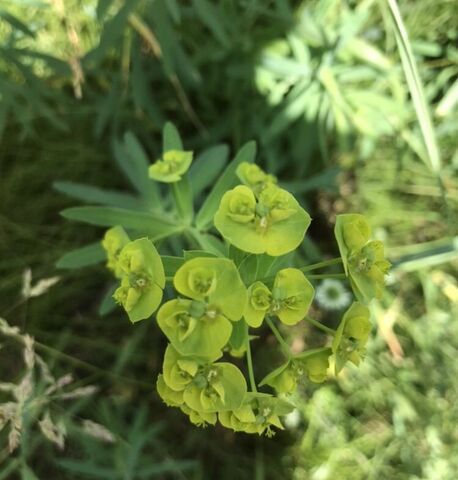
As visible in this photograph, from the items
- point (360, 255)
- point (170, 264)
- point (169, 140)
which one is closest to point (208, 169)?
point (169, 140)

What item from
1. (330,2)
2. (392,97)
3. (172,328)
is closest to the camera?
(172,328)

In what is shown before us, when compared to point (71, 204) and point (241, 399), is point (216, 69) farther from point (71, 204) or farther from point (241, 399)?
point (241, 399)

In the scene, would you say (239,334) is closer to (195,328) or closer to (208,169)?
(195,328)

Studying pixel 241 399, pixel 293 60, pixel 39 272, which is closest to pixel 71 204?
pixel 39 272

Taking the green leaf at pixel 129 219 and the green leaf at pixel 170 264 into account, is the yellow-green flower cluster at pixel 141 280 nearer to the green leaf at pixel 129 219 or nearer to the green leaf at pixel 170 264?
the green leaf at pixel 170 264

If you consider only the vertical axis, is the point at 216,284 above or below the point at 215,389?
above

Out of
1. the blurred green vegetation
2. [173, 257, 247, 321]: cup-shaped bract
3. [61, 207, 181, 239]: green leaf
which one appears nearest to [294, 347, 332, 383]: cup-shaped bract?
[173, 257, 247, 321]: cup-shaped bract

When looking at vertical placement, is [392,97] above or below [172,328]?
below

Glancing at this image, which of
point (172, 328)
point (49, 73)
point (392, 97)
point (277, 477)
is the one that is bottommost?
point (277, 477)
